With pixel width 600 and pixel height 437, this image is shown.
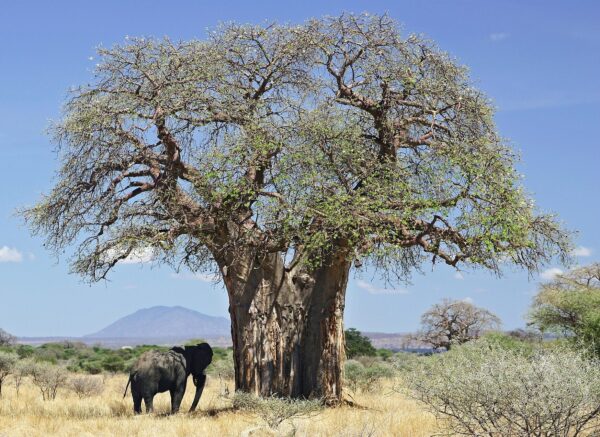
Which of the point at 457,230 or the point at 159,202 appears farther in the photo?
the point at 159,202

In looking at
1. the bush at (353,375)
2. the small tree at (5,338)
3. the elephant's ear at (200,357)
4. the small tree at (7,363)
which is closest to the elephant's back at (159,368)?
the elephant's ear at (200,357)

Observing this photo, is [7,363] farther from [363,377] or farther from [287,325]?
[287,325]

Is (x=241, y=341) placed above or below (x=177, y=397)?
above

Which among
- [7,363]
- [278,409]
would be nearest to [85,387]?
[7,363]

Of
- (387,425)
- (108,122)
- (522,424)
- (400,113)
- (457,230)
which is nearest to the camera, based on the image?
(522,424)

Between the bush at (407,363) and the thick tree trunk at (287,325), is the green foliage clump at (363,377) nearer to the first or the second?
the bush at (407,363)

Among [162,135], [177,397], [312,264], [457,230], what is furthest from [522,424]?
[162,135]

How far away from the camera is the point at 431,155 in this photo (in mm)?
18469

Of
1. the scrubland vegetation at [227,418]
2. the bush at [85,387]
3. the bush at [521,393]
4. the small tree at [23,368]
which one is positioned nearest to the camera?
the bush at [521,393]

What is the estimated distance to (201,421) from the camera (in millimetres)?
15438

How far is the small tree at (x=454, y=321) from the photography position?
51.8 m

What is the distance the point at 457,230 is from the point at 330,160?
3034 mm

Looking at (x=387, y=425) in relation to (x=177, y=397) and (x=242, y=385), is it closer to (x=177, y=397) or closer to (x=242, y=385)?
(x=242, y=385)

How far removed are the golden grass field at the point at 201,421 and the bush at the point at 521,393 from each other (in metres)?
2.08
